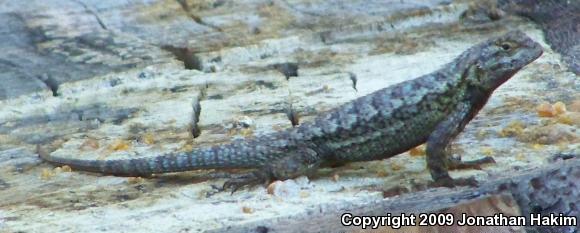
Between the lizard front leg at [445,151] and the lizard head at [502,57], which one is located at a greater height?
the lizard head at [502,57]

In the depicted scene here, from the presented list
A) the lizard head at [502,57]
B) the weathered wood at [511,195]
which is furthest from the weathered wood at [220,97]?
the lizard head at [502,57]

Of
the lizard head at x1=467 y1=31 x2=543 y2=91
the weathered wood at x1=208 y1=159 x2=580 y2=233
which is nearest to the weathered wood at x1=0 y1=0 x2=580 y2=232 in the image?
the weathered wood at x1=208 y1=159 x2=580 y2=233

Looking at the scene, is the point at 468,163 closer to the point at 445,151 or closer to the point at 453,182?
the point at 445,151

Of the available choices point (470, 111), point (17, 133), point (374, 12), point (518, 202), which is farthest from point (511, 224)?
point (374, 12)

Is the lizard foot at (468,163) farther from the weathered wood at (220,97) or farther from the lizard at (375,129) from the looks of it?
the lizard at (375,129)

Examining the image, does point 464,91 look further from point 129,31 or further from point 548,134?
point 129,31

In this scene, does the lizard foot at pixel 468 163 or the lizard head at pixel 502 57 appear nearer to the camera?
the lizard foot at pixel 468 163

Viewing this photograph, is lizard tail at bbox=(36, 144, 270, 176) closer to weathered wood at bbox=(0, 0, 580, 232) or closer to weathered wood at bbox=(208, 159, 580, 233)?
weathered wood at bbox=(0, 0, 580, 232)
